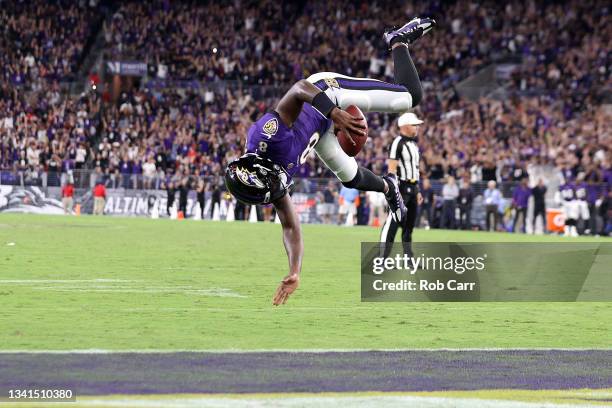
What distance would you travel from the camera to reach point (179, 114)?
47031 mm

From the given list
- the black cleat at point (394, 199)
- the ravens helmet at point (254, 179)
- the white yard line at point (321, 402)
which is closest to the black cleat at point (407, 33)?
the black cleat at point (394, 199)

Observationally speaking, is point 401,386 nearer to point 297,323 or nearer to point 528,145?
point 297,323

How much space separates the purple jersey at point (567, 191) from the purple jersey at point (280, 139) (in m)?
24.0

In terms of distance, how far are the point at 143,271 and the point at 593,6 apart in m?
35.6

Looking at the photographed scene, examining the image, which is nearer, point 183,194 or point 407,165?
point 407,165

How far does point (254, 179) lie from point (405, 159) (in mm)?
7046

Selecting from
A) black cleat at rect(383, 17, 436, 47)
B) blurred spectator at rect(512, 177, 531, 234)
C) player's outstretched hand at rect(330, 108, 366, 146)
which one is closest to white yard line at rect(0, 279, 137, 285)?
black cleat at rect(383, 17, 436, 47)

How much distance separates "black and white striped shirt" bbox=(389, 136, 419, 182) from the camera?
1627 cm

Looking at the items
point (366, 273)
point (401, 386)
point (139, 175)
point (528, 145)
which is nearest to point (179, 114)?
point (139, 175)

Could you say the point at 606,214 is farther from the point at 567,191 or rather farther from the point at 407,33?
the point at 407,33

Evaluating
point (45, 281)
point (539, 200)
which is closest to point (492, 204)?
point (539, 200)

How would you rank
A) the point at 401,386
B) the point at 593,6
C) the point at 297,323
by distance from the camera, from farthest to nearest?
the point at 593,6
the point at 297,323
the point at 401,386

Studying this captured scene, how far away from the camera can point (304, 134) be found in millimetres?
10109

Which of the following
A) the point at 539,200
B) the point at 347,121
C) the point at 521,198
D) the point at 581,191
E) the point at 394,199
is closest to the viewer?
the point at 347,121
